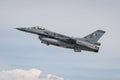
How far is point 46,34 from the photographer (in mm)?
107875

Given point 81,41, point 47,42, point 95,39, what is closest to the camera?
point 47,42

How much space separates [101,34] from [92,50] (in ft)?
56.5

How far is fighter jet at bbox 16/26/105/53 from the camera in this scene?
96938 millimetres

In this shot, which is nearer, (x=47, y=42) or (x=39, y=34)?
(x=47, y=42)

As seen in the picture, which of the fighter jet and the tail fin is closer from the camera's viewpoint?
the fighter jet

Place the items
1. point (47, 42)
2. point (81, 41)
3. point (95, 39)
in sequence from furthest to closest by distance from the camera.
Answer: point (95, 39), point (81, 41), point (47, 42)

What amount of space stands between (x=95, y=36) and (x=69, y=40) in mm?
13802

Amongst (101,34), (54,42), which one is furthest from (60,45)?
(101,34)

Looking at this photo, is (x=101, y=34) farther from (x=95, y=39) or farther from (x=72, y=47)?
(x=72, y=47)

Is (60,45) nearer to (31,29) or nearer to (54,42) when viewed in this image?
(54,42)

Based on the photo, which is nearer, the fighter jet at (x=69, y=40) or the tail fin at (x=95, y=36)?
the fighter jet at (x=69, y=40)

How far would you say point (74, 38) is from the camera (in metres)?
104

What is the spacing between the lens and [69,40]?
102m

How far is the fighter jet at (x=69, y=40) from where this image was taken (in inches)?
3816
